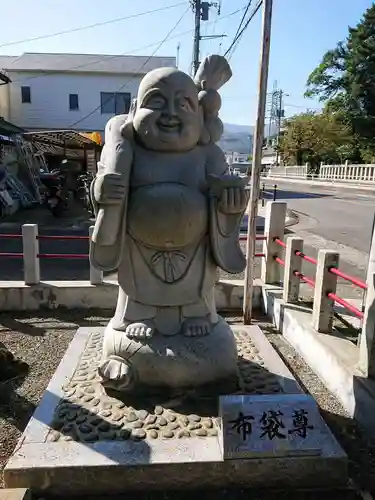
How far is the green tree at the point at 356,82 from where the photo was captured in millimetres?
29375

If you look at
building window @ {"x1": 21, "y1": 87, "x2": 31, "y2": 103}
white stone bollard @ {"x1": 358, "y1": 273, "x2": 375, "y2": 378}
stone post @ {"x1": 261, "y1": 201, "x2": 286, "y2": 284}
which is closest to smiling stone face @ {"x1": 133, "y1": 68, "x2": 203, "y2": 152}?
white stone bollard @ {"x1": 358, "y1": 273, "x2": 375, "y2": 378}

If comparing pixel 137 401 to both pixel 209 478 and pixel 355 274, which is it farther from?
pixel 355 274

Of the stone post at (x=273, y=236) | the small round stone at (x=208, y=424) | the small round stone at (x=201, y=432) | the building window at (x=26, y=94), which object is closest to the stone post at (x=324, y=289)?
the stone post at (x=273, y=236)

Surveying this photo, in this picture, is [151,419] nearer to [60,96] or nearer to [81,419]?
[81,419]

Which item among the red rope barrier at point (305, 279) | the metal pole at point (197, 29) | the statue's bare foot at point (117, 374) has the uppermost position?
the metal pole at point (197, 29)

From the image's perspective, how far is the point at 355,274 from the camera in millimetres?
7617

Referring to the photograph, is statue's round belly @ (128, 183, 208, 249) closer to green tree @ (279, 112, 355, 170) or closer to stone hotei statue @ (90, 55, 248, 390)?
stone hotei statue @ (90, 55, 248, 390)

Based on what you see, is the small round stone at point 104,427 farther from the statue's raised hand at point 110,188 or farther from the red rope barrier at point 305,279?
the red rope barrier at point 305,279

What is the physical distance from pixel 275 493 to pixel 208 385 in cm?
79

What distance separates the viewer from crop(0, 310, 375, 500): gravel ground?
2393 mm

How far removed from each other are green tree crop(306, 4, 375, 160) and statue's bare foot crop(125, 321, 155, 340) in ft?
103

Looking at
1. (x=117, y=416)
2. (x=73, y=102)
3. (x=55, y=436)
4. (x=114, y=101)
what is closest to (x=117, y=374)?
(x=117, y=416)

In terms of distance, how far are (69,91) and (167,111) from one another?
21193 mm

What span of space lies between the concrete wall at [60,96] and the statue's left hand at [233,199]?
66.8 feet
